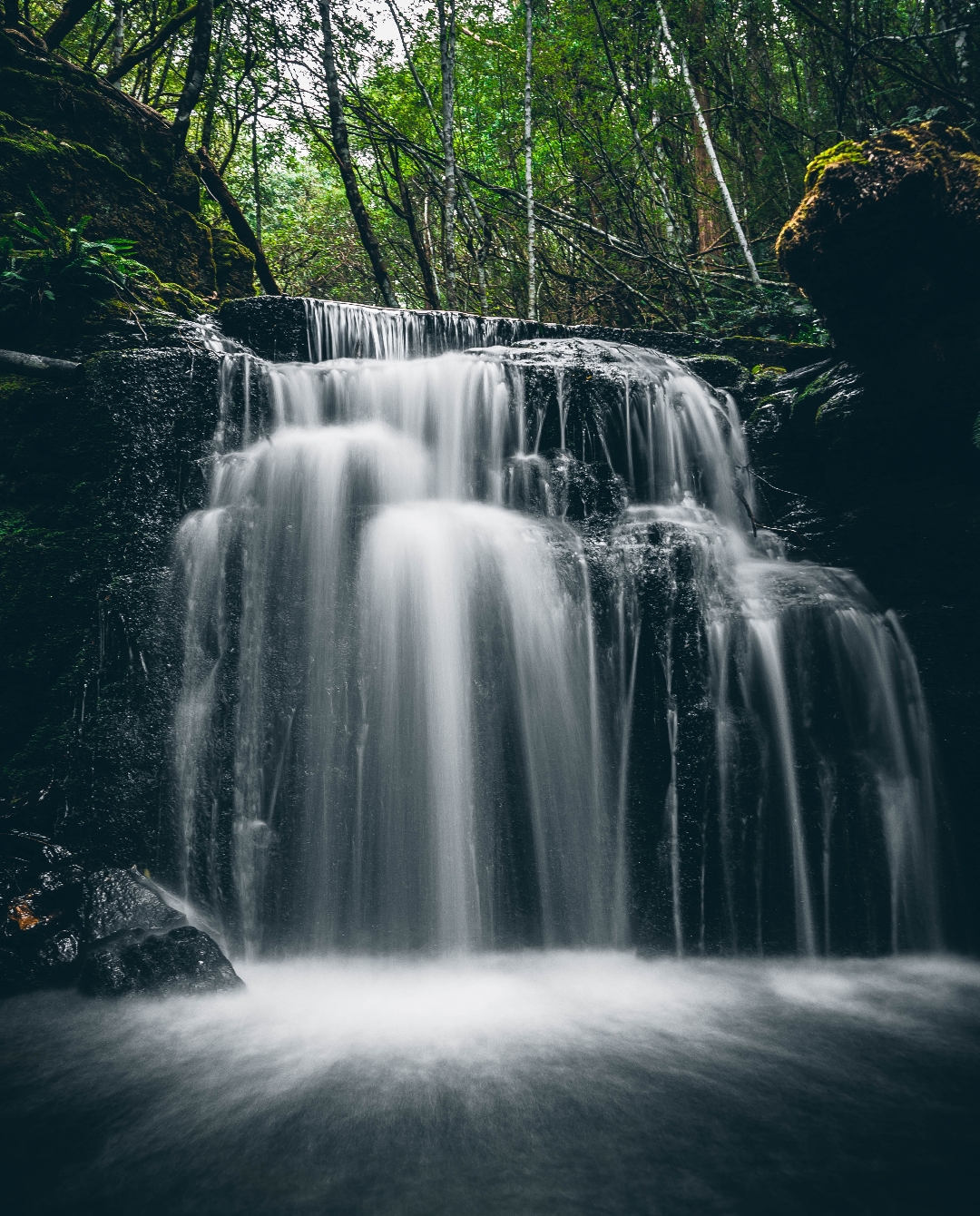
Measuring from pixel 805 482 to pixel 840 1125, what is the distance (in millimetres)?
4705

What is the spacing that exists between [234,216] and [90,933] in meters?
8.80

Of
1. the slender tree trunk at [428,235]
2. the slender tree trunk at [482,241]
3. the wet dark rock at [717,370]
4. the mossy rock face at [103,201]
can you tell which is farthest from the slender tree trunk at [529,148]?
the mossy rock face at [103,201]

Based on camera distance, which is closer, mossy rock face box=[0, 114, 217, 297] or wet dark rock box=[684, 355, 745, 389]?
mossy rock face box=[0, 114, 217, 297]

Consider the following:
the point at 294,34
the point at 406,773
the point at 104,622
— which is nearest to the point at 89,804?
the point at 104,622

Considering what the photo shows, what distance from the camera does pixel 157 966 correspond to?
2977 millimetres

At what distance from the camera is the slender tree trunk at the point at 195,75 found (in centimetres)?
724

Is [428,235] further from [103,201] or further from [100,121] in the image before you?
[103,201]

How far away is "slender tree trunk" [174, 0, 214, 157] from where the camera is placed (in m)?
7.24

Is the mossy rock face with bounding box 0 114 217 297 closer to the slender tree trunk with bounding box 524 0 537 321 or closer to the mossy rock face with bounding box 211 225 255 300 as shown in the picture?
the mossy rock face with bounding box 211 225 255 300

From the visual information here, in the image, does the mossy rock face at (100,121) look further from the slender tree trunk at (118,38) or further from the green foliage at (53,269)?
the slender tree trunk at (118,38)

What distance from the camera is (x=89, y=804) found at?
3.58 m

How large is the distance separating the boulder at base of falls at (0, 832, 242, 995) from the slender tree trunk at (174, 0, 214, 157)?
781 centimetres

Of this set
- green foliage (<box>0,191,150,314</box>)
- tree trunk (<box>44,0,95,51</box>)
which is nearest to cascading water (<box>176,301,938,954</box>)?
green foliage (<box>0,191,150,314</box>)

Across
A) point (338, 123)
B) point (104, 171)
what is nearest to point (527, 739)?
point (104, 171)
